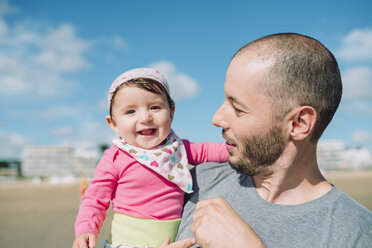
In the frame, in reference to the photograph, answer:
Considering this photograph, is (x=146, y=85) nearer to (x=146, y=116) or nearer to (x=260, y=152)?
(x=146, y=116)

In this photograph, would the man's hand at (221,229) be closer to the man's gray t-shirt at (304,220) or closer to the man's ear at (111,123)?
the man's gray t-shirt at (304,220)

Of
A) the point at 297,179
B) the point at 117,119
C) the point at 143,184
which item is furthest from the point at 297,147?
the point at 117,119

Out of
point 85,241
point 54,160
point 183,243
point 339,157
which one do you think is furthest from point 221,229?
point 54,160

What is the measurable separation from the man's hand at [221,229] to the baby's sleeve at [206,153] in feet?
1.99

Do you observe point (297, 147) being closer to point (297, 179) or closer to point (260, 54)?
point (297, 179)

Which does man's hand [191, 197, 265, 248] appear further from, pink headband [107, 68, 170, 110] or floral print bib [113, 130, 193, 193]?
pink headband [107, 68, 170, 110]

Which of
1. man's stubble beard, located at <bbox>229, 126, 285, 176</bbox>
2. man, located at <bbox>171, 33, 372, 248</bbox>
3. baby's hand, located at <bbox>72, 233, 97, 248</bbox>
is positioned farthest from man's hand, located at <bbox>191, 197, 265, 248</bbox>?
baby's hand, located at <bbox>72, 233, 97, 248</bbox>

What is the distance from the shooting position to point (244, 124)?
1962 mm

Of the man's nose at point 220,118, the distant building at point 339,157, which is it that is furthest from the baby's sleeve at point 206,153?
the distant building at point 339,157

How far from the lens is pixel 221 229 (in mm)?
1719

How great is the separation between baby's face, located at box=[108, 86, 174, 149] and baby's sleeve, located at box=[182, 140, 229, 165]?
297 mm

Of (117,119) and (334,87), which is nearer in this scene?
(334,87)

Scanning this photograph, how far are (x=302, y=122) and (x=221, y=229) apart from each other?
2.62 ft

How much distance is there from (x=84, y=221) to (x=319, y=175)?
147 cm
